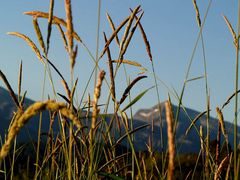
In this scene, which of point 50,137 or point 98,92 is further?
point 50,137

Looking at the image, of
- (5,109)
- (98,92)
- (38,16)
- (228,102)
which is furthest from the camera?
(5,109)

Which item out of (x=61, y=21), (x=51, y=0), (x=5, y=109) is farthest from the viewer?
(x=5, y=109)

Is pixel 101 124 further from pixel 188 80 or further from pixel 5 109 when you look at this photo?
pixel 5 109

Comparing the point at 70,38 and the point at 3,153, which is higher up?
the point at 70,38

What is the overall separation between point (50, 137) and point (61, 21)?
0.95m

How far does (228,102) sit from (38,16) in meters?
1.18

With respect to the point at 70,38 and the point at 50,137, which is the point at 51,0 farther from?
the point at 50,137

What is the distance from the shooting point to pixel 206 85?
284 centimetres

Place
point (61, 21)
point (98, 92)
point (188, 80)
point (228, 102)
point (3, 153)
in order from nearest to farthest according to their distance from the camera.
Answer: point (3, 153), point (98, 92), point (61, 21), point (228, 102), point (188, 80)

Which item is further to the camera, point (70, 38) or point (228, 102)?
point (228, 102)

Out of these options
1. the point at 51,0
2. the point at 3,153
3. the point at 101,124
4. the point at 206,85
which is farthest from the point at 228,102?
the point at 3,153

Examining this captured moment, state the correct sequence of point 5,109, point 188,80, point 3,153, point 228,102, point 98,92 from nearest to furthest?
point 3,153 → point 98,92 → point 228,102 → point 188,80 → point 5,109

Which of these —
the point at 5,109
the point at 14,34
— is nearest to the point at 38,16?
the point at 14,34

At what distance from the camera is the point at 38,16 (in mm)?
2516
